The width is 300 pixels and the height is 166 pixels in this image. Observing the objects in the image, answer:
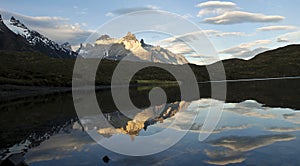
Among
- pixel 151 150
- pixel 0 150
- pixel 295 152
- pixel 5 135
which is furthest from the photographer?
pixel 5 135

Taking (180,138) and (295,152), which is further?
(180,138)

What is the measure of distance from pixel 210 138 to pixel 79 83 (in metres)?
165

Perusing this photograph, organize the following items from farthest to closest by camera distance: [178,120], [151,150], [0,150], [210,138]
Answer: [178,120], [210,138], [0,150], [151,150]

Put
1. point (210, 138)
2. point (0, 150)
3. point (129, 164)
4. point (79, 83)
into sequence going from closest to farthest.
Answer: point (129, 164), point (0, 150), point (210, 138), point (79, 83)

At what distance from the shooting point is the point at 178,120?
1345 inches

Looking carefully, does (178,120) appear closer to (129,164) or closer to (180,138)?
(180,138)

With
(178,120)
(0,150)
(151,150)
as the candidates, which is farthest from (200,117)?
(0,150)

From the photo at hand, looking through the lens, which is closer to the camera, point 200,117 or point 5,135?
point 5,135

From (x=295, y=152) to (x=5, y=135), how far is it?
2577cm

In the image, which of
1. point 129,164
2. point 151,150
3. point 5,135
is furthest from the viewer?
point 5,135

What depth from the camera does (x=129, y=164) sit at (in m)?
17.0

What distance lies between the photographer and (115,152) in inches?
810

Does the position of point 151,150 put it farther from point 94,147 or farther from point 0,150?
point 0,150

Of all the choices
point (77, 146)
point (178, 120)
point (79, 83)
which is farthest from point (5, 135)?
point (79, 83)
